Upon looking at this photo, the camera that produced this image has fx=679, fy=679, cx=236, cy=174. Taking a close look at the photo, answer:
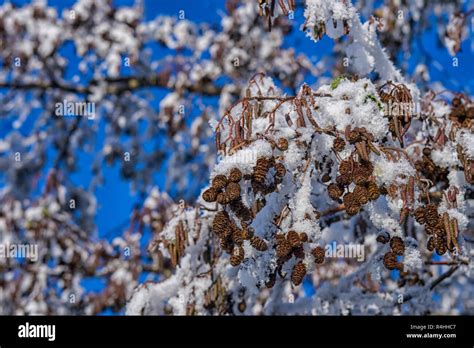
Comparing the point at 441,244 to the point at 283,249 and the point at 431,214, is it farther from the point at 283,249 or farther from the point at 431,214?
the point at 283,249

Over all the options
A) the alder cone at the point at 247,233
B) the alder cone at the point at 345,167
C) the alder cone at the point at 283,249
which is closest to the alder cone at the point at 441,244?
the alder cone at the point at 345,167

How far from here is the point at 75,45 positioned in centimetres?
782

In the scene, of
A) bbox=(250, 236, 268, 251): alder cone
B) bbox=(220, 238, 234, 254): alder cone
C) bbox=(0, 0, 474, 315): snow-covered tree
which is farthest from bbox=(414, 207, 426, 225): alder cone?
bbox=(220, 238, 234, 254): alder cone

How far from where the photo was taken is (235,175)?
1.97 meters

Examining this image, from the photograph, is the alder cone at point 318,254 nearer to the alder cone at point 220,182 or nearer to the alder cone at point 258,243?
the alder cone at point 258,243

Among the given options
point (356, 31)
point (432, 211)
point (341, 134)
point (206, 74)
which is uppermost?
point (206, 74)

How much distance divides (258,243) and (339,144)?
15.4 inches

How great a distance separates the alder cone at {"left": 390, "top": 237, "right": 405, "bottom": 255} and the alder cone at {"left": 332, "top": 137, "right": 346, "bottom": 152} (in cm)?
35
